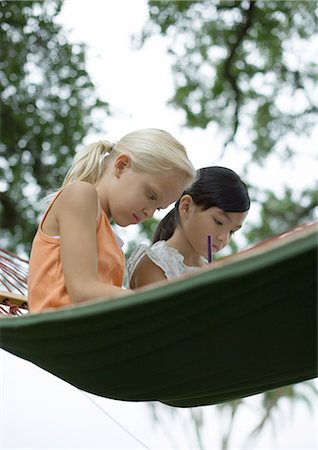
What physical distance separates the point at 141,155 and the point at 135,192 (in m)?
0.07

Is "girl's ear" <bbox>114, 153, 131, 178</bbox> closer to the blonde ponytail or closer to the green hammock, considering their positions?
the blonde ponytail

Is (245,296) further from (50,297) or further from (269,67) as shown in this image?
(269,67)

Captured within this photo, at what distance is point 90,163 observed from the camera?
1.53 m

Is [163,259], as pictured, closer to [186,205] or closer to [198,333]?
[186,205]

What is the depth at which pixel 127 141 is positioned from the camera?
59.7 inches

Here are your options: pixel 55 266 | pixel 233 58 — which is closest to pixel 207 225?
pixel 55 266

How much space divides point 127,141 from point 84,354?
1.43ft

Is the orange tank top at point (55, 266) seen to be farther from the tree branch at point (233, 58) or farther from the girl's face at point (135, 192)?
the tree branch at point (233, 58)

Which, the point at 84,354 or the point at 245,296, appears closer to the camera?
the point at 245,296

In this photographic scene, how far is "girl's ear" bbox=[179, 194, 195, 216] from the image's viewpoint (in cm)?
180

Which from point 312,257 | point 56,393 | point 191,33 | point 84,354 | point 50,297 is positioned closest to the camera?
point 312,257

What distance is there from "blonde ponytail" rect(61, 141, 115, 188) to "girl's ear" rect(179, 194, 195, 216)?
0.97 ft

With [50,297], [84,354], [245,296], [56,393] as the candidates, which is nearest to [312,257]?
[245,296]

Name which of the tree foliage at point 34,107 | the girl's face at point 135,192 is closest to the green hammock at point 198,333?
the girl's face at point 135,192
